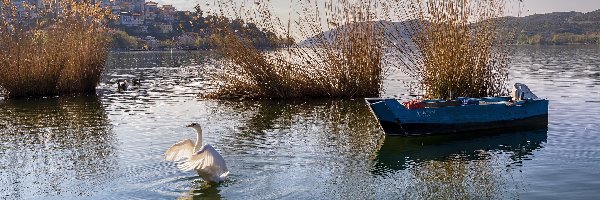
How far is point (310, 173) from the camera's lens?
37.0 ft

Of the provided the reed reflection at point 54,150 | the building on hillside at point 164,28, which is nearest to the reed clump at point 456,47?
the reed reflection at point 54,150

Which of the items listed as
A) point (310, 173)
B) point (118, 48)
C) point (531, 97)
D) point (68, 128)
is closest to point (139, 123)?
point (68, 128)

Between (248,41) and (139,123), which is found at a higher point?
(248,41)

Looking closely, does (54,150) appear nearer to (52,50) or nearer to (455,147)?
(455,147)

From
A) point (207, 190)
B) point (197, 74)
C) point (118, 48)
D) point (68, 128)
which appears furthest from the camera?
point (118, 48)

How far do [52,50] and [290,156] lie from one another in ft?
45.7

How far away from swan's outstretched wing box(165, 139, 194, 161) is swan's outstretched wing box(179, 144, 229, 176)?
27.3 inches

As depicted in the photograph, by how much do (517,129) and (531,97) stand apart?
1123 millimetres

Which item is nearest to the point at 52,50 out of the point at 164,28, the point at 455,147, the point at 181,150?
the point at 181,150

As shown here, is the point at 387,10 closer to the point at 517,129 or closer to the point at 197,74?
the point at 517,129

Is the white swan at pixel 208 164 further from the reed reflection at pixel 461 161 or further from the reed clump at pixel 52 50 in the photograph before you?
the reed clump at pixel 52 50

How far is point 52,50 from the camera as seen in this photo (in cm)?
2402

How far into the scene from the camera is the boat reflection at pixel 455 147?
1248cm

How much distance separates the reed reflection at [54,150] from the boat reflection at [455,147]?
4.41 metres
